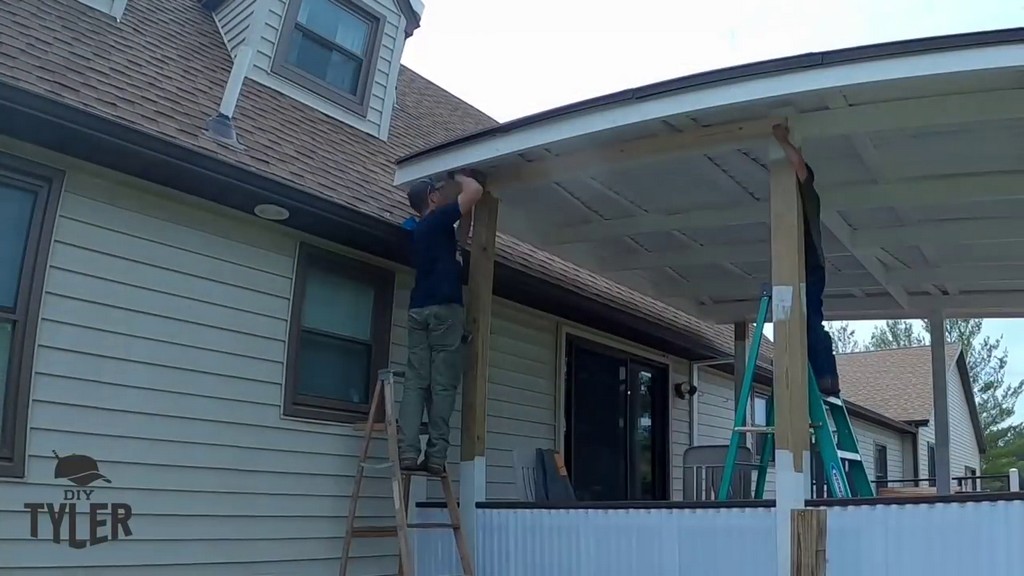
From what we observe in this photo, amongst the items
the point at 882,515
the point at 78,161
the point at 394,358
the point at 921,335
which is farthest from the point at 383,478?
the point at 921,335

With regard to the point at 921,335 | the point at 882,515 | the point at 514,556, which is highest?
the point at 921,335

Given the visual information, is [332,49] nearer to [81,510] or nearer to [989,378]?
[81,510]

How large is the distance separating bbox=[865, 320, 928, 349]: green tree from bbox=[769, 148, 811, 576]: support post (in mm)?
37438

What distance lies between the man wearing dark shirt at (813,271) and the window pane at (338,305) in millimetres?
2610

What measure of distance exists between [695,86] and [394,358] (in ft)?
8.96

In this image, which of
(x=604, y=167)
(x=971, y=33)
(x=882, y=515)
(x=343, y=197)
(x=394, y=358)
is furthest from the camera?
(x=394, y=358)

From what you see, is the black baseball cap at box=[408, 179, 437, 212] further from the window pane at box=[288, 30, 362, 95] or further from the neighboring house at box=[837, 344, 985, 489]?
the neighboring house at box=[837, 344, 985, 489]

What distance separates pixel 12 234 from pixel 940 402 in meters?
6.72

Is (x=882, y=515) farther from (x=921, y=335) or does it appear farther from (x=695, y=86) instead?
(x=921, y=335)

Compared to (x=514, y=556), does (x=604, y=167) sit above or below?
above

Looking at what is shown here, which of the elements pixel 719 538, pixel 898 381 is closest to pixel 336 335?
pixel 719 538

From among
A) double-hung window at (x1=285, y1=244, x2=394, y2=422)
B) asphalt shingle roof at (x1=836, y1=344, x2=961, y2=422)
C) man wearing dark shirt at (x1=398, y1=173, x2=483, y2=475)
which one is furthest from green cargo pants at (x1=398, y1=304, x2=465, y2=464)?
asphalt shingle roof at (x1=836, y1=344, x2=961, y2=422)

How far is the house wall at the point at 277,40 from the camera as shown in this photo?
22.4 feet

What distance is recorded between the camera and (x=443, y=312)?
5.35 m
